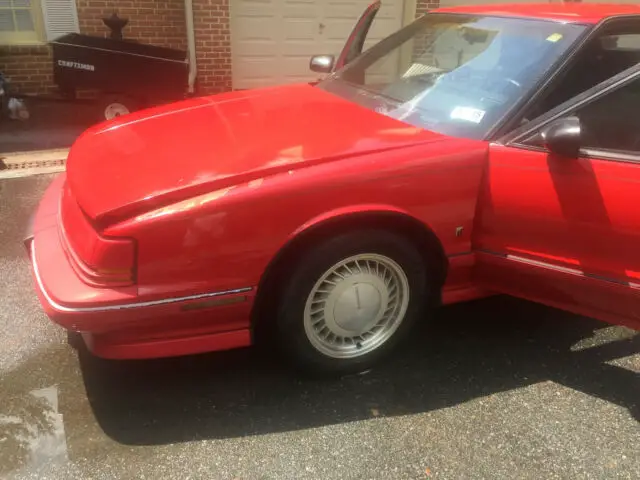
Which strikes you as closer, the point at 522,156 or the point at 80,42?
the point at 522,156

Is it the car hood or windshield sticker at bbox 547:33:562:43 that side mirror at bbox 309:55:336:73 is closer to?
the car hood

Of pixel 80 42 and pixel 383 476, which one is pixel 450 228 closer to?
pixel 383 476

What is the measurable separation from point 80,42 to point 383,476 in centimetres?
636

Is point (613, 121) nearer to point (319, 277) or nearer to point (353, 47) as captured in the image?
point (319, 277)

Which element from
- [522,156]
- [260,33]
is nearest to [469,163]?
[522,156]

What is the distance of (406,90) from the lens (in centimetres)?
336

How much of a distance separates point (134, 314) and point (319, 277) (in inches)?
30.5

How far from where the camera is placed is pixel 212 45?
7.98 metres

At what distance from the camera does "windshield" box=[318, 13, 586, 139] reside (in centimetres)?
291

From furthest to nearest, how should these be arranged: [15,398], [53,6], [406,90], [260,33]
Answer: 1. [260,33]
2. [53,6]
3. [406,90]
4. [15,398]

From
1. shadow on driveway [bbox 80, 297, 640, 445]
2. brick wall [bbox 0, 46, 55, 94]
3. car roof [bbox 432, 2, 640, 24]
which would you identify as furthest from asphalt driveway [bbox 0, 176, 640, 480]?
brick wall [bbox 0, 46, 55, 94]

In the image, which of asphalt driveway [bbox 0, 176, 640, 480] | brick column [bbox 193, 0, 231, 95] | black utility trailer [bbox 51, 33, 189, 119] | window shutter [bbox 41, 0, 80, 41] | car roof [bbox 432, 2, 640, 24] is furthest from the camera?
brick column [bbox 193, 0, 231, 95]

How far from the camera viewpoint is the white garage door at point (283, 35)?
27.1 ft

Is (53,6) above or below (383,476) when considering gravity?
above
